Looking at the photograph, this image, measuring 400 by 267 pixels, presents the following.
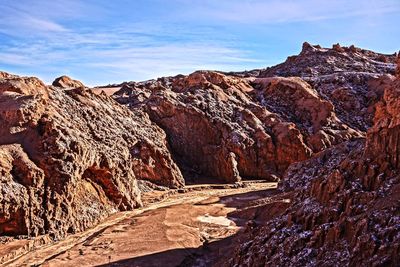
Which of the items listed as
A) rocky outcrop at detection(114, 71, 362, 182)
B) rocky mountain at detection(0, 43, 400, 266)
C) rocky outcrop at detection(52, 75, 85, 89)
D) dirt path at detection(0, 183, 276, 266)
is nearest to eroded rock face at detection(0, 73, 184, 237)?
rocky mountain at detection(0, 43, 400, 266)

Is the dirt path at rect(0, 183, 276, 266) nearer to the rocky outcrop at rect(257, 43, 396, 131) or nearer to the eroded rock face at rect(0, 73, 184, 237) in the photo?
the eroded rock face at rect(0, 73, 184, 237)

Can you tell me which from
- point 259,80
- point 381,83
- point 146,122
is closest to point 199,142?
point 146,122

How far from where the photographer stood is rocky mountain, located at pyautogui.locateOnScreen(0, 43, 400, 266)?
1230 centimetres

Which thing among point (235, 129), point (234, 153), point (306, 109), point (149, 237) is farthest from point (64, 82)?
point (306, 109)

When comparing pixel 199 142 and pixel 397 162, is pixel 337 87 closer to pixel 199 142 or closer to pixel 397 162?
pixel 199 142

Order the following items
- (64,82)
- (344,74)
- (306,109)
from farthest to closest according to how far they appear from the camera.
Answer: (344,74), (306,109), (64,82)

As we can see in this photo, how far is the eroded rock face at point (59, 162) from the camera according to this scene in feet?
66.0

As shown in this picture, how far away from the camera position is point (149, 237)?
65.5 feet

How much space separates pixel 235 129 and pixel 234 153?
2650mm

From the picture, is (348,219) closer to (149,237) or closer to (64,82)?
(149,237)

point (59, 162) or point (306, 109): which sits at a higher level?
point (306, 109)

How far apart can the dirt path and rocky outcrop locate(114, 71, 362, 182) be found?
8.90m

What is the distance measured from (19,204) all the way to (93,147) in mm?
6559

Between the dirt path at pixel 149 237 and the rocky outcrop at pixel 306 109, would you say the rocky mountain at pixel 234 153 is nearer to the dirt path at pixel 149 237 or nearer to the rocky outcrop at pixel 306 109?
the rocky outcrop at pixel 306 109
